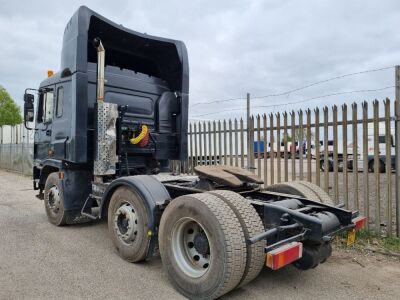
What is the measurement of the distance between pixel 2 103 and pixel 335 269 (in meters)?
28.2

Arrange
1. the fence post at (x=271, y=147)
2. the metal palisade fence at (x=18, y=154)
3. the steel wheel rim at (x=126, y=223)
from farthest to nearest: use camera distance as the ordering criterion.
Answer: the metal palisade fence at (x=18, y=154) → the fence post at (x=271, y=147) → the steel wheel rim at (x=126, y=223)

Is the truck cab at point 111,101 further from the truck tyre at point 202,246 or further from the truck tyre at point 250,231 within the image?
the truck tyre at point 250,231

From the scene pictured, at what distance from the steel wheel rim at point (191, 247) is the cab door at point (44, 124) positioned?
360cm

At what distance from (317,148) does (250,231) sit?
3.28 metres

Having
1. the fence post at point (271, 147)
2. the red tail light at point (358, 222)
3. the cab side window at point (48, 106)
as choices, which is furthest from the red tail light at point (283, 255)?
the cab side window at point (48, 106)

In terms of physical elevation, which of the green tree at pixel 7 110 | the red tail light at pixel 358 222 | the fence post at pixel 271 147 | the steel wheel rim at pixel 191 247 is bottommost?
the steel wheel rim at pixel 191 247

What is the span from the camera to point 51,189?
5957mm

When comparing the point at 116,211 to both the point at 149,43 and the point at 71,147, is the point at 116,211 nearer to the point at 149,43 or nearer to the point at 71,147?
the point at 71,147

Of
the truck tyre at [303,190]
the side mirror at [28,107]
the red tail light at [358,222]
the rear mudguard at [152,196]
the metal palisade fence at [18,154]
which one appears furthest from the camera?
the metal palisade fence at [18,154]

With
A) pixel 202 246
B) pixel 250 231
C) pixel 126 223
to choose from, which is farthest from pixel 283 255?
pixel 126 223

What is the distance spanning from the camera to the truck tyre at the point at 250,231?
116 inches

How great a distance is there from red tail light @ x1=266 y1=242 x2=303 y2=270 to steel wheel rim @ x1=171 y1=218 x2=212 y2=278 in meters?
0.64

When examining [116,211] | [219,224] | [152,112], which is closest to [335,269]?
[219,224]

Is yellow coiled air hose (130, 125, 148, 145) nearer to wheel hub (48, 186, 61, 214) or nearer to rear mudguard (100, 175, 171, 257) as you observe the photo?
rear mudguard (100, 175, 171, 257)
